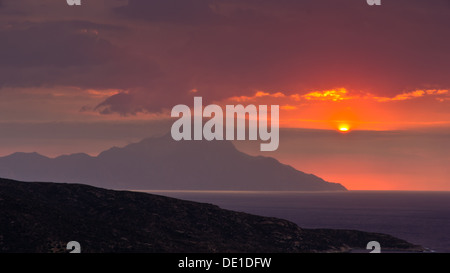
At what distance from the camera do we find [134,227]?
11375 centimetres

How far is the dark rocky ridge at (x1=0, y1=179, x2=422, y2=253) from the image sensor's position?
98.4 metres

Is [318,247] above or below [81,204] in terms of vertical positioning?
below

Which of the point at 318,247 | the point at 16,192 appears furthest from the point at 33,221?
the point at 318,247

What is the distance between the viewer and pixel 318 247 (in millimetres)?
122000

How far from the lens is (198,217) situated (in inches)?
5143

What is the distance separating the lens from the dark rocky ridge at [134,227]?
98438 millimetres

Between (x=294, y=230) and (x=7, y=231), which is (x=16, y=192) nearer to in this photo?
(x=7, y=231)
